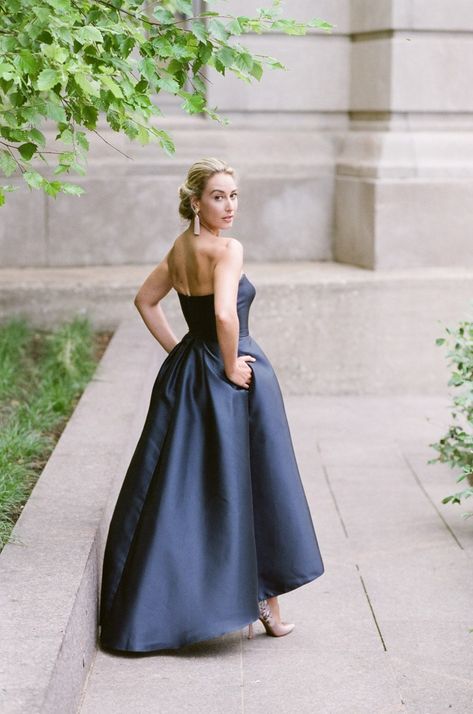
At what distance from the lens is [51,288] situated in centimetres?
895

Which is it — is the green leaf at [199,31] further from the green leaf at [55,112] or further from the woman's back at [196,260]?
the woman's back at [196,260]

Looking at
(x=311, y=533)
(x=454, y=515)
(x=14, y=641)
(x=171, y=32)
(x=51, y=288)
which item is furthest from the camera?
(x=51, y=288)

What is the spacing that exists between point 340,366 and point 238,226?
1.54 meters

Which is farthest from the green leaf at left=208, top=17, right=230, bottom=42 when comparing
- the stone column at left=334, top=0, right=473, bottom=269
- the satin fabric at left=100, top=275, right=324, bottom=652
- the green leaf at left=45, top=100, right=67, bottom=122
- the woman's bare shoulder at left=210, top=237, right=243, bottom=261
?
the stone column at left=334, top=0, right=473, bottom=269

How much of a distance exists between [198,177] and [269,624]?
173cm

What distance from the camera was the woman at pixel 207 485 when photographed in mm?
4273

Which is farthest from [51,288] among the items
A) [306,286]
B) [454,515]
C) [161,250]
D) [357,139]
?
[454,515]

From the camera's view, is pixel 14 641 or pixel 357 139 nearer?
pixel 14 641

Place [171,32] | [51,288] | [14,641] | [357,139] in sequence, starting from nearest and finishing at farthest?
[14,641] → [171,32] → [51,288] → [357,139]

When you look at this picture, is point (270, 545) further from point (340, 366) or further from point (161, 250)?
point (161, 250)

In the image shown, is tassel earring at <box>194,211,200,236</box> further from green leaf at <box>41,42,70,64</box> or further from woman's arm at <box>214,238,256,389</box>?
green leaf at <box>41,42,70,64</box>

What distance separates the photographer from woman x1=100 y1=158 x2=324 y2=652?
427cm

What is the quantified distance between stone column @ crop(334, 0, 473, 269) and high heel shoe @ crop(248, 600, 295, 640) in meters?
5.14

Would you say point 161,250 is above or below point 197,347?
below
